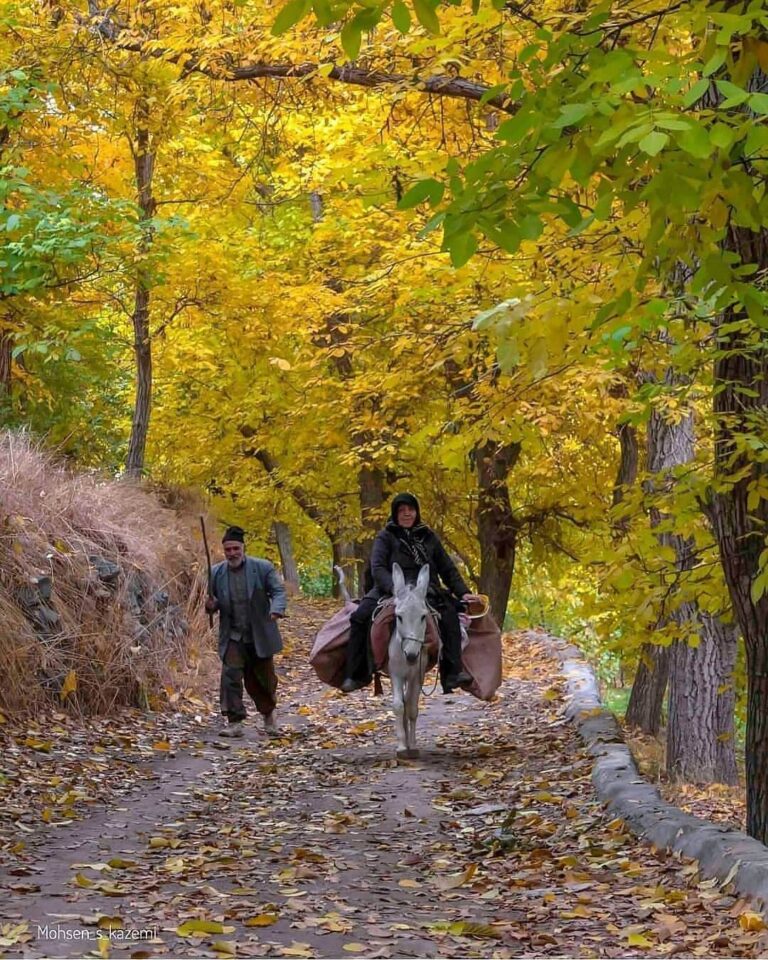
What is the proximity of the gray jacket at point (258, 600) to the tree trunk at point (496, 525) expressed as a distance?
10135 mm

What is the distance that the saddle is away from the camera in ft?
39.2

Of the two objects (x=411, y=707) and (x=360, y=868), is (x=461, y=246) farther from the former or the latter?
(x=411, y=707)

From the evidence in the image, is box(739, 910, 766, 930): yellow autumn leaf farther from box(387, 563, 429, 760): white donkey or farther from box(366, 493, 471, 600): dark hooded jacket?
box(366, 493, 471, 600): dark hooded jacket

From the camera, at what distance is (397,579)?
460 inches

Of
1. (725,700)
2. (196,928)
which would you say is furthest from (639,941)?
(725,700)

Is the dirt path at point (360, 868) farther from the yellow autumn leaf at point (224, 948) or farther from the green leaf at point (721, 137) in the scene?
the green leaf at point (721, 137)

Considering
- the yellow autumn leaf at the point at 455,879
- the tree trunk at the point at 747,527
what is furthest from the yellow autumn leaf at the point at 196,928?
the tree trunk at the point at 747,527

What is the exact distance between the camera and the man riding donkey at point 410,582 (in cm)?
1214

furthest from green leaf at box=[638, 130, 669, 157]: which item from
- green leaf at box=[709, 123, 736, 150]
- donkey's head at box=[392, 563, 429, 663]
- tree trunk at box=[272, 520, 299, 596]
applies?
tree trunk at box=[272, 520, 299, 596]

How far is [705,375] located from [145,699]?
787cm

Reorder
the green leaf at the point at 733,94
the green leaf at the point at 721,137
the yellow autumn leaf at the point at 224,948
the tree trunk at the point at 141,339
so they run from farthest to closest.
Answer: the tree trunk at the point at 141,339 → the yellow autumn leaf at the point at 224,948 → the green leaf at the point at 733,94 → the green leaf at the point at 721,137

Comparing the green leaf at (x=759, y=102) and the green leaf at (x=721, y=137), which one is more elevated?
the green leaf at (x=759, y=102)

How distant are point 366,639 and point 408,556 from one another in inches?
36.2

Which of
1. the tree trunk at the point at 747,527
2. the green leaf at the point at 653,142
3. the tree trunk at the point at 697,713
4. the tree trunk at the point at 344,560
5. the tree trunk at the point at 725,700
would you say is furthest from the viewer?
the tree trunk at the point at 344,560
